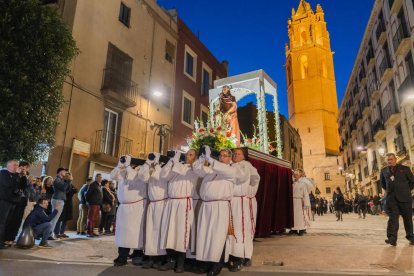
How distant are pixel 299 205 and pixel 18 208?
7492 mm

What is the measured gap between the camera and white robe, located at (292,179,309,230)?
32.1 ft

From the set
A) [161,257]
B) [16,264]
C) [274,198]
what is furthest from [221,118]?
[16,264]

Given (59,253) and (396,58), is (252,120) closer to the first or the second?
(396,58)

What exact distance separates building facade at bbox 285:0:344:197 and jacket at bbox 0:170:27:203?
51771mm

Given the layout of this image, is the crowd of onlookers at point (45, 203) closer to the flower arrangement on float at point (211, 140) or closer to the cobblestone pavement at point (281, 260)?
the cobblestone pavement at point (281, 260)

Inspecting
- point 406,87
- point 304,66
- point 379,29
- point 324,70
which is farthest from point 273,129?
point 304,66

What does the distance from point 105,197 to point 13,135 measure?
3214mm

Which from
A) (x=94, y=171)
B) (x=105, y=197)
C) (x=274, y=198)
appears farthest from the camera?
(x=94, y=171)

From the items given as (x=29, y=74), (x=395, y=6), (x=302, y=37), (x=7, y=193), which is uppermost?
(x=302, y=37)

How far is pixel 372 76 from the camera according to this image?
30016mm

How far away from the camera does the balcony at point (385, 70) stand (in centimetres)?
2417

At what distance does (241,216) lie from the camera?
5.42 m

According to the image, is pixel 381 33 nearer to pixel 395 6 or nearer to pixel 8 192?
pixel 395 6

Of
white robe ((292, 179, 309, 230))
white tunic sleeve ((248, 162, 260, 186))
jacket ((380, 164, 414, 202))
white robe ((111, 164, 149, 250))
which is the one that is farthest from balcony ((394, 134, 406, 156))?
white robe ((111, 164, 149, 250))
